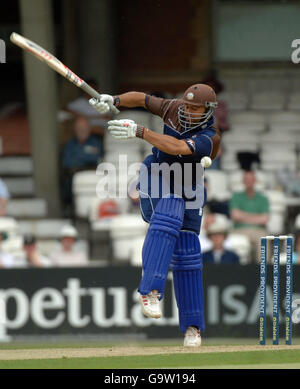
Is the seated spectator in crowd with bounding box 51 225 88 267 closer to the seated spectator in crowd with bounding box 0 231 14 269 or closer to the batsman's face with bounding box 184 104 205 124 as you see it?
the seated spectator in crowd with bounding box 0 231 14 269

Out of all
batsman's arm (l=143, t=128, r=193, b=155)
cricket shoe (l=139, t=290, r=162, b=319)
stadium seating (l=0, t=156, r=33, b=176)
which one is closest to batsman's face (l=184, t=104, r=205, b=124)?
batsman's arm (l=143, t=128, r=193, b=155)

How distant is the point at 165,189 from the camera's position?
8367mm

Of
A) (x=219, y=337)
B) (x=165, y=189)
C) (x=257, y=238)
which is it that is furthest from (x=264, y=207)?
(x=165, y=189)

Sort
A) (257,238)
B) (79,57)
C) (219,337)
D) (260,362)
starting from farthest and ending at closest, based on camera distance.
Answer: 1. (79,57)
2. (257,238)
3. (219,337)
4. (260,362)

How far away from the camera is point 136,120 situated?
14.3m

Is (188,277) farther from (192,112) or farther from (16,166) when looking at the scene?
(16,166)

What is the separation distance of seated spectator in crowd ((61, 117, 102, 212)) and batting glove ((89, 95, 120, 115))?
5.30 metres

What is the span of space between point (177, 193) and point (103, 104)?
2.68 feet

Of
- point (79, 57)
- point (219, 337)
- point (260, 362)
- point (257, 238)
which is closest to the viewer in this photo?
point (260, 362)

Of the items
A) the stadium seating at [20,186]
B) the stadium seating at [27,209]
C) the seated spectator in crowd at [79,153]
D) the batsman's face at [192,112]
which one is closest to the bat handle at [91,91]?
the batsman's face at [192,112]

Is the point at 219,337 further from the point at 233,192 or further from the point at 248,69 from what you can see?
the point at 248,69

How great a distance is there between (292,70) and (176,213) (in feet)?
24.3

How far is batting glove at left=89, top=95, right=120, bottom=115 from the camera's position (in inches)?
319

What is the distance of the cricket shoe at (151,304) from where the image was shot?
809 centimetres
